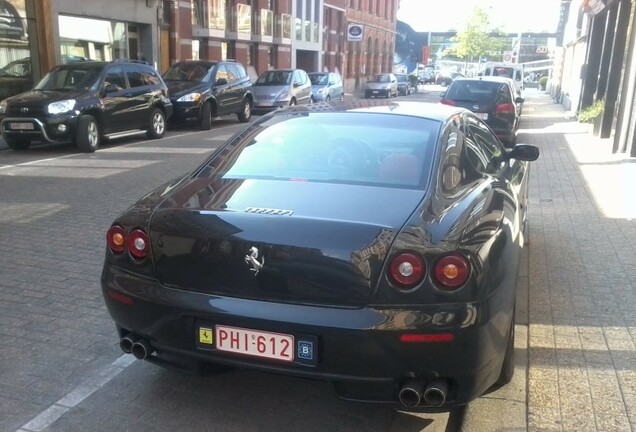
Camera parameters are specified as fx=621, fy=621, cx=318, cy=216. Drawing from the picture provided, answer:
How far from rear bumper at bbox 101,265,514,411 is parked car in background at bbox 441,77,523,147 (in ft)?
36.5

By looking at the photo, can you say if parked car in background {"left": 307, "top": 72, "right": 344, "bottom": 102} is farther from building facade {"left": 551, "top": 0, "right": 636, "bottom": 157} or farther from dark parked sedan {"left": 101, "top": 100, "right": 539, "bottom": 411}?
dark parked sedan {"left": 101, "top": 100, "right": 539, "bottom": 411}

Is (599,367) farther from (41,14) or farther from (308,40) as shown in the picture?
(308,40)

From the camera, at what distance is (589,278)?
525 cm

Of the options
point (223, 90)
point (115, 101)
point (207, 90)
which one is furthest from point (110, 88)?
point (223, 90)

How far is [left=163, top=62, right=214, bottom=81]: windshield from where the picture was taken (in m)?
18.0

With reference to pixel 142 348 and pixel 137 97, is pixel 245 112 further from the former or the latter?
pixel 142 348

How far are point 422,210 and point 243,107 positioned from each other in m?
17.5

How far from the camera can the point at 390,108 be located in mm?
4219

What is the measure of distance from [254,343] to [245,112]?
58.5ft

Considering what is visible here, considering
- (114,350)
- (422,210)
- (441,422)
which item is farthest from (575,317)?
(114,350)

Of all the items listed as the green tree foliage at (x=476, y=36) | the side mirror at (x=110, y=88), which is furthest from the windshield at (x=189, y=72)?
the green tree foliage at (x=476, y=36)

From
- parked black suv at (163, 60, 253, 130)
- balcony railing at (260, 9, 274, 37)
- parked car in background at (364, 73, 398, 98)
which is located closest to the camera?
parked black suv at (163, 60, 253, 130)

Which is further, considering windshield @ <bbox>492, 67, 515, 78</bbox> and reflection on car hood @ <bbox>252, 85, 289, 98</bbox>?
windshield @ <bbox>492, 67, 515, 78</bbox>

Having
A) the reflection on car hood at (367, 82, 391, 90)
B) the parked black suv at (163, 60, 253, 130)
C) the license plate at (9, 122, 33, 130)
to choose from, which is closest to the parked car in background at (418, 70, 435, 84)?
the reflection on car hood at (367, 82, 391, 90)
